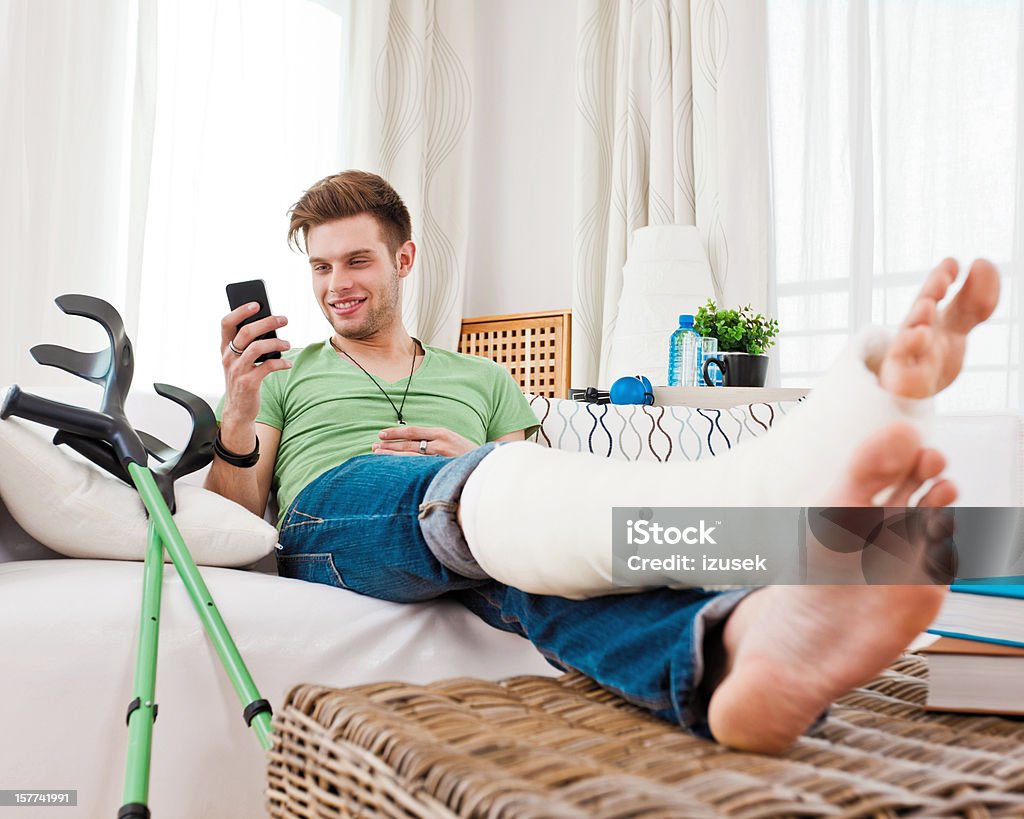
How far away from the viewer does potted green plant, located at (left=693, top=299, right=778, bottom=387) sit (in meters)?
2.34

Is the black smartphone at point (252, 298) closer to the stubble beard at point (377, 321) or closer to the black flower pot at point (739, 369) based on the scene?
the stubble beard at point (377, 321)

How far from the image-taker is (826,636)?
0.62m

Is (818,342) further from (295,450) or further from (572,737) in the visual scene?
(572,737)

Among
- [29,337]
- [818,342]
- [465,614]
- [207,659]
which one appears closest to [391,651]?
[465,614]

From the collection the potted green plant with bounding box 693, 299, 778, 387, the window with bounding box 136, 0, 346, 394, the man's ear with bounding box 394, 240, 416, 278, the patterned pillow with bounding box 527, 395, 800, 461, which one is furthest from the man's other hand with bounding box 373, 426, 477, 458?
the window with bounding box 136, 0, 346, 394

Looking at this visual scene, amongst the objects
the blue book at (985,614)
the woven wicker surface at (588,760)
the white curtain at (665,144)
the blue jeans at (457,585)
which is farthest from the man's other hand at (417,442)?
the white curtain at (665,144)

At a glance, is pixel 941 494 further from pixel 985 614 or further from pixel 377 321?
pixel 377 321

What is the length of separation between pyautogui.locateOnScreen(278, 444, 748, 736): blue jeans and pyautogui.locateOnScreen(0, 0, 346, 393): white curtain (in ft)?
4.94

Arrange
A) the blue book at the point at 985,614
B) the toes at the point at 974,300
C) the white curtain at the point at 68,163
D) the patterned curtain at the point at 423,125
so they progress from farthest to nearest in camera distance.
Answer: the patterned curtain at the point at 423,125 → the white curtain at the point at 68,163 → the blue book at the point at 985,614 → the toes at the point at 974,300

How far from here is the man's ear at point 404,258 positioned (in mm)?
1862

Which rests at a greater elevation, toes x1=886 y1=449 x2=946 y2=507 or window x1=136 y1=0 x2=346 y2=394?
window x1=136 y1=0 x2=346 y2=394

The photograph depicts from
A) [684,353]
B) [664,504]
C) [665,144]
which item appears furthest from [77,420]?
[665,144]

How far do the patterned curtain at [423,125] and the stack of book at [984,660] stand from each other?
2.69 metres

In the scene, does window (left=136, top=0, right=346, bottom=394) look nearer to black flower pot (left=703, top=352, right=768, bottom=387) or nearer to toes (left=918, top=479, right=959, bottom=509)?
black flower pot (left=703, top=352, right=768, bottom=387)
